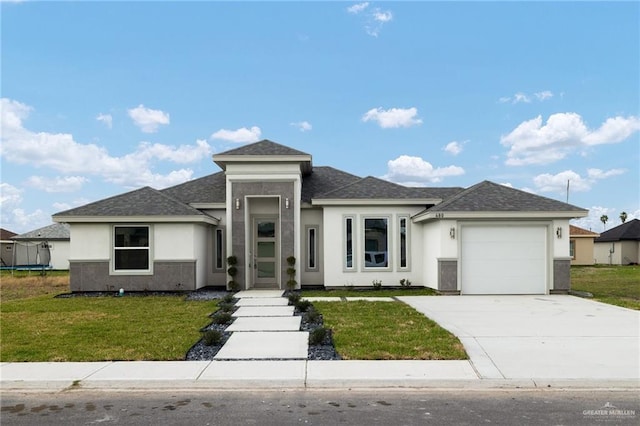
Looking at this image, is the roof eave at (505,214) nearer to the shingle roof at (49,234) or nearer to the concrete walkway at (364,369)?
the concrete walkway at (364,369)

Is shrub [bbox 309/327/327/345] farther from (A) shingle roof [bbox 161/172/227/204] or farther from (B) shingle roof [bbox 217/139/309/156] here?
(A) shingle roof [bbox 161/172/227/204]

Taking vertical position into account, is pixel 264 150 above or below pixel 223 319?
above

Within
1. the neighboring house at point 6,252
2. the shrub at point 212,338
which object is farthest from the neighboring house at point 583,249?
the neighboring house at point 6,252

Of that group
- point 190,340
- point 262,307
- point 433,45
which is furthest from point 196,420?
point 433,45

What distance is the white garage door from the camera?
16.5 metres

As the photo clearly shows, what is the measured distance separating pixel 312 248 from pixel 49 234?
2456 cm

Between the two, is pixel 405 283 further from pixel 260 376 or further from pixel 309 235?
pixel 260 376

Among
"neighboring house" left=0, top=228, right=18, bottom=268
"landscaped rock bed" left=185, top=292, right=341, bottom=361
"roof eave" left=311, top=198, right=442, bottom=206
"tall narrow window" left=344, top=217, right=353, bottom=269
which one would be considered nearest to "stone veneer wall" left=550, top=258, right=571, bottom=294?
"roof eave" left=311, top=198, right=442, bottom=206

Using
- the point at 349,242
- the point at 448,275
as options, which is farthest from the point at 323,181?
the point at 448,275

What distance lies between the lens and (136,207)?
57.5ft

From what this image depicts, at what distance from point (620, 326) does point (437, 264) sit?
22.0 ft

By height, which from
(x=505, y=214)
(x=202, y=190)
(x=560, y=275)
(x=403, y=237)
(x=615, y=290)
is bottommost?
(x=615, y=290)

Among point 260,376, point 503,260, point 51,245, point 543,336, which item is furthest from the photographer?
point 51,245

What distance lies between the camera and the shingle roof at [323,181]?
2006 centimetres
